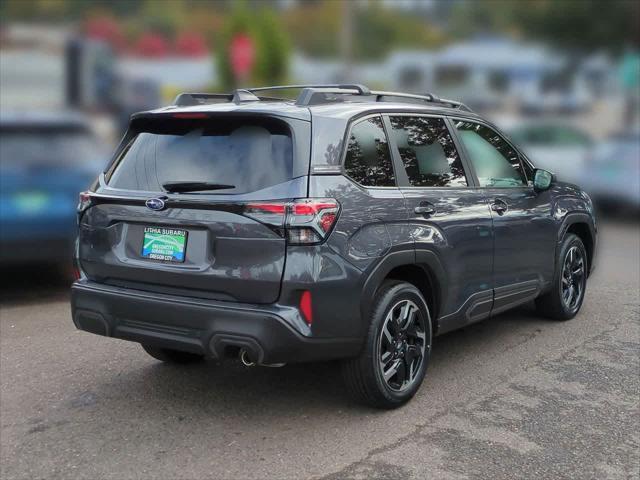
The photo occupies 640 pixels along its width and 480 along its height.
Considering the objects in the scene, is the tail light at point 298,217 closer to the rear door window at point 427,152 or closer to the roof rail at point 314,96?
the roof rail at point 314,96

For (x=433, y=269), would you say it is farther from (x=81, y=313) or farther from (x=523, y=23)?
(x=523, y=23)

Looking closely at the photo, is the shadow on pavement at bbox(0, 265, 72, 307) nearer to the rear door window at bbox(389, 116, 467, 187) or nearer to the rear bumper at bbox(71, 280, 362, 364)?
the rear bumper at bbox(71, 280, 362, 364)

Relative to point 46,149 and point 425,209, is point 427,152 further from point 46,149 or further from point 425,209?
point 46,149

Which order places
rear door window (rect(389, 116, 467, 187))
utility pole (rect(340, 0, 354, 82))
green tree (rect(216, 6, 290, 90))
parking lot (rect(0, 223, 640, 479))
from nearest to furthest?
parking lot (rect(0, 223, 640, 479)), rear door window (rect(389, 116, 467, 187)), utility pole (rect(340, 0, 354, 82)), green tree (rect(216, 6, 290, 90))

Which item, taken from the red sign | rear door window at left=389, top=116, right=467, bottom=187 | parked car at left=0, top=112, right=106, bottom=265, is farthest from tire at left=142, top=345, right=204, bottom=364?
the red sign

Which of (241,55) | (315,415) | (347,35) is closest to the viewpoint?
(315,415)

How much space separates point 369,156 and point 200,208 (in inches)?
41.0

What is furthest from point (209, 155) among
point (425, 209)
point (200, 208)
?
point (425, 209)

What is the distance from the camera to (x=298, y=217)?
3.99 meters

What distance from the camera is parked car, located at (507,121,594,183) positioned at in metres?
15.4

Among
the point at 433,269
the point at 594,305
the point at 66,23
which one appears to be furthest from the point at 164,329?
the point at 66,23

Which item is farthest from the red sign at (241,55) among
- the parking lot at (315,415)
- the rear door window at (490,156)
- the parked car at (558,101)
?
the rear door window at (490,156)

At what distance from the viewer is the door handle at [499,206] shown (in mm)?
5453

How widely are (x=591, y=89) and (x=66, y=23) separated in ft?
102
